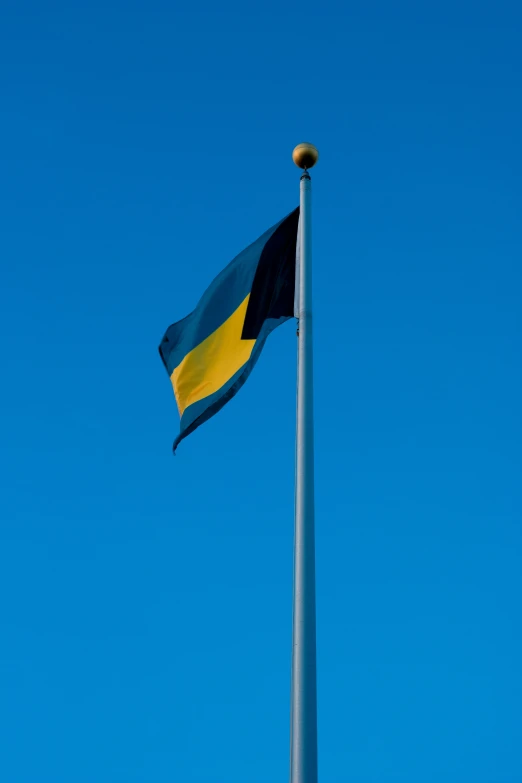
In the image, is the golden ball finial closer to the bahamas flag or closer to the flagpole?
the bahamas flag

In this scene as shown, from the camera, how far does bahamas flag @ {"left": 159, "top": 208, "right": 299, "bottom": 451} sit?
12664 millimetres

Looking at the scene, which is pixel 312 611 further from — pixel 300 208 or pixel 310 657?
pixel 300 208

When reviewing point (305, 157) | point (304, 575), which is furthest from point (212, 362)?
point (304, 575)

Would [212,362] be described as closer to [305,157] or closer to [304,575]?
[305,157]

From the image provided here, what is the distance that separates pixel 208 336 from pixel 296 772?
6.56 m

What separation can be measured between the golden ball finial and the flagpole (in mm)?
1855

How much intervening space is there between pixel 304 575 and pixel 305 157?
6.23 m

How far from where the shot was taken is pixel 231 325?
13578 millimetres

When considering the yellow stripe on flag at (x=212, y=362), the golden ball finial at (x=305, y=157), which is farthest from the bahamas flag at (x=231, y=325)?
the golden ball finial at (x=305, y=157)

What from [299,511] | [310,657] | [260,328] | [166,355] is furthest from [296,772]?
[166,355]

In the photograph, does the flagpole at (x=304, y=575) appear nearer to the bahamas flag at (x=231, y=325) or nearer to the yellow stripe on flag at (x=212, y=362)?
the bahamas flag at (x=231, y=325)

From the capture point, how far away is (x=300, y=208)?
1331cm

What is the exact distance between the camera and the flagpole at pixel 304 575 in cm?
898

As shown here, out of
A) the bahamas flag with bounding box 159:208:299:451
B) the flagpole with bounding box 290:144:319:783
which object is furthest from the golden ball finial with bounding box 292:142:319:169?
the flagpole with bounding box 290:144:319:783
